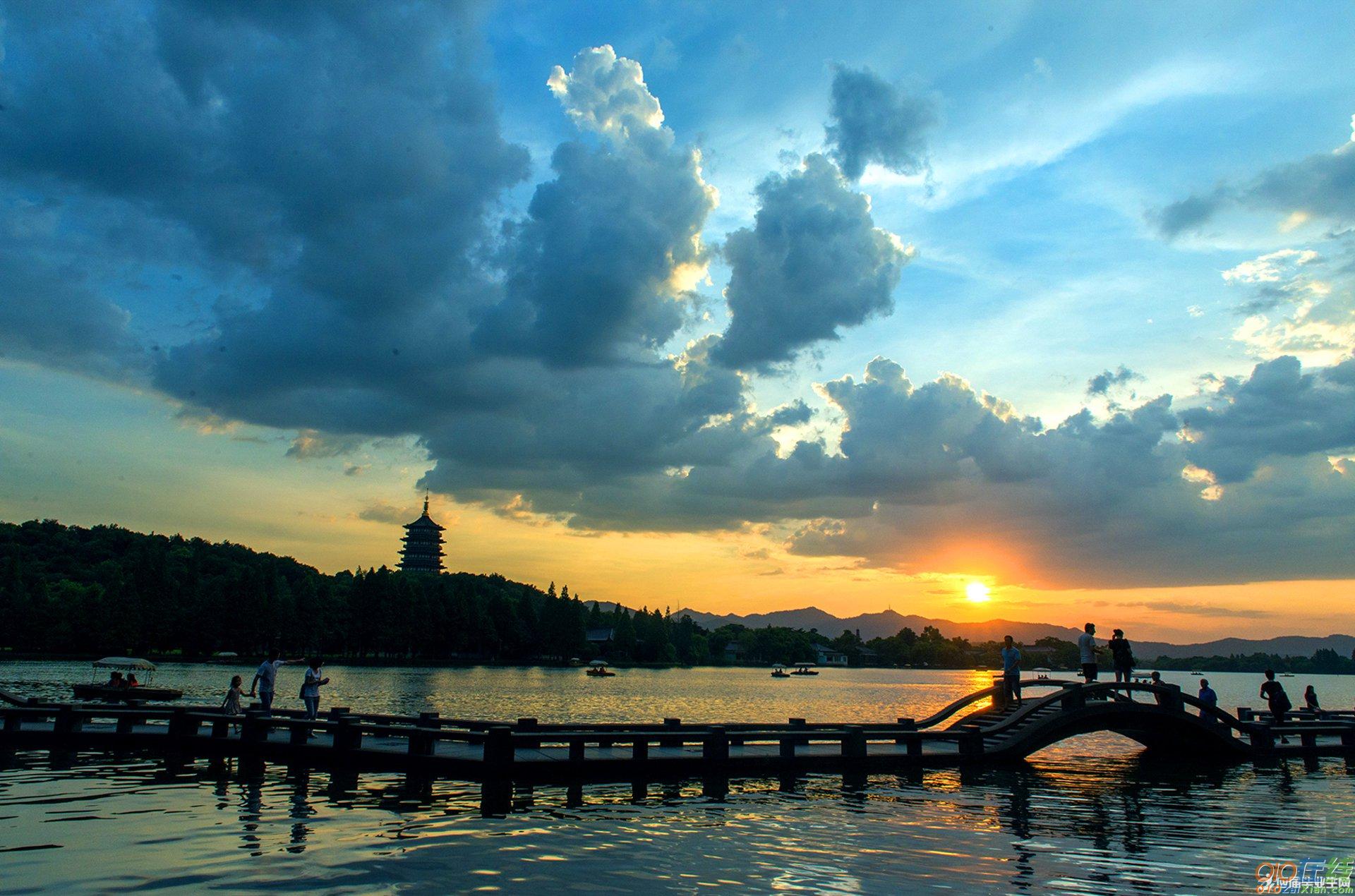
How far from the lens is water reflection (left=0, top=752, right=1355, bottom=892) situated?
12188mm

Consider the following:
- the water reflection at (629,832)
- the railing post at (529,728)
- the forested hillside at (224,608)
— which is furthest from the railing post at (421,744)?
→ the forested hillside at (224,608)

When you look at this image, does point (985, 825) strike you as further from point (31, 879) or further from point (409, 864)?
→ point (31, 879)

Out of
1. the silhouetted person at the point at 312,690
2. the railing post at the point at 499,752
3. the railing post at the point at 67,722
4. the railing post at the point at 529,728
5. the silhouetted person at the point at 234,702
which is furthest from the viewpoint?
the silhouetted person at the point at 234,702

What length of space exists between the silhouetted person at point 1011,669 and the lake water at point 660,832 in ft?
12.4

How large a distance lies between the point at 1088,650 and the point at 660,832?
1789 cm

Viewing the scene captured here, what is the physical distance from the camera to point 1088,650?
2756 cm

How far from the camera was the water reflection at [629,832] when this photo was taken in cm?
1219

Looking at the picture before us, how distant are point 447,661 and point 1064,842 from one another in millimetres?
155905

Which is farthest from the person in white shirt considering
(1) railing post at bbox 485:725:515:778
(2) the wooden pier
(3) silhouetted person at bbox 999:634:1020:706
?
(3) silhouetted person at bbox 999:634:1020:706

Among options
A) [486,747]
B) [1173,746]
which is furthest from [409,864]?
[1173,746]

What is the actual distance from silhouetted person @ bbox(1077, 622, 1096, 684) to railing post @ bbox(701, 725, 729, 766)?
36.7 ft

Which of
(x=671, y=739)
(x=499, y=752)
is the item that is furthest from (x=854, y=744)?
(x=499, y=752)

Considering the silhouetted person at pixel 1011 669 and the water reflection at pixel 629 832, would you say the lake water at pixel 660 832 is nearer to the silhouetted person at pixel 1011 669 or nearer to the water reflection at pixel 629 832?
the water reflection at pixel 629 832

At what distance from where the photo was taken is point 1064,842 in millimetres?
15797
